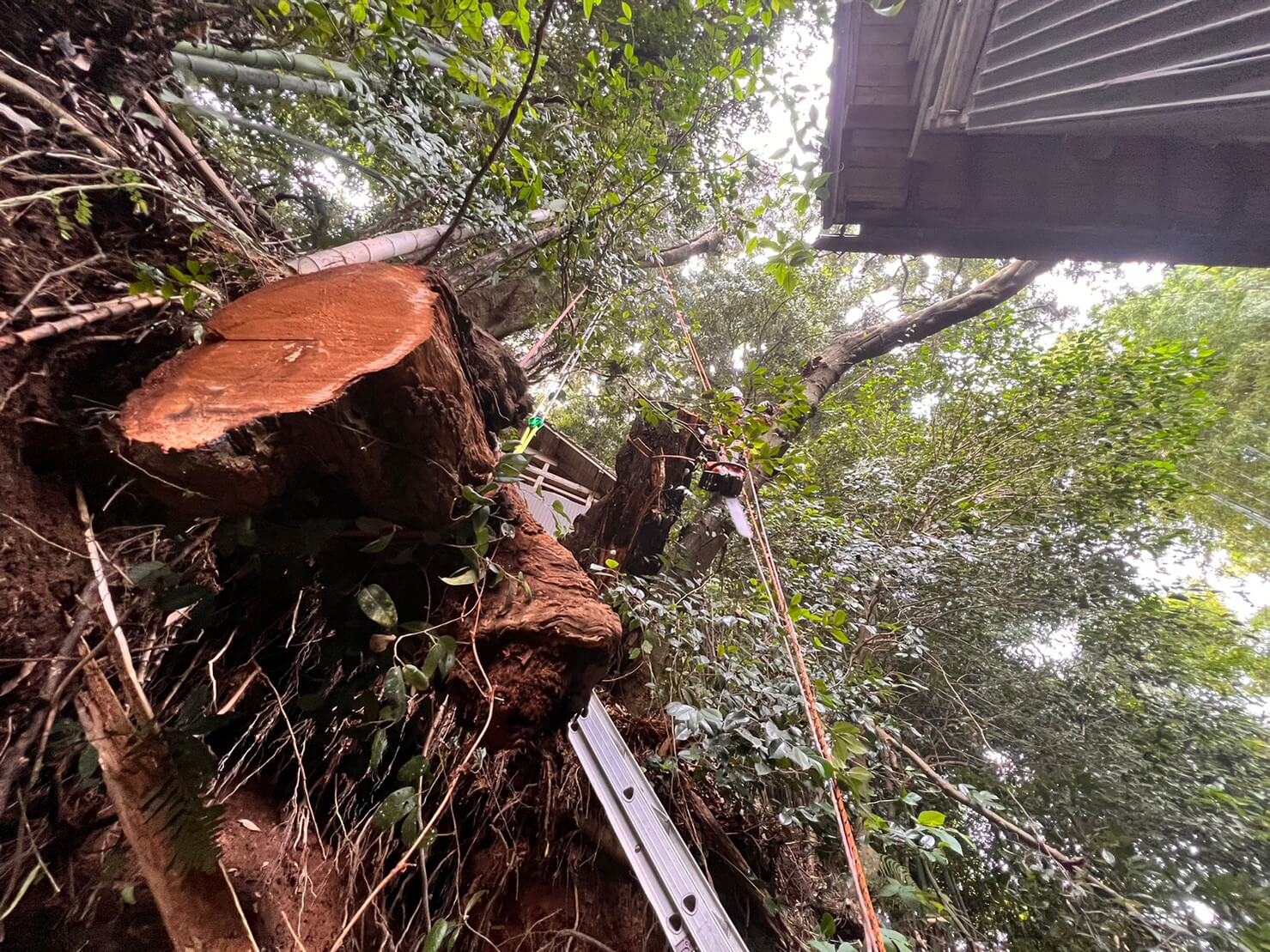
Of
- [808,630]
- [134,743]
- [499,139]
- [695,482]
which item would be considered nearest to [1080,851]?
[808,630]

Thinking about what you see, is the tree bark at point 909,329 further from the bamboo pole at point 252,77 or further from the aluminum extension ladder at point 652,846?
the bamboo pole at point 252,77

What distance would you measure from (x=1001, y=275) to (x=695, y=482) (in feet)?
15.2

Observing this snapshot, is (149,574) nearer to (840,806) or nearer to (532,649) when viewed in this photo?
(532,649)

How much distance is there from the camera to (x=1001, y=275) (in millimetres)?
5152

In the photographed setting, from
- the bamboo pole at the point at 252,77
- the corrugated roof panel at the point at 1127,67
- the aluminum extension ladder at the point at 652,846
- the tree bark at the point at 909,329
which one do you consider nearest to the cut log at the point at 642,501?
the aluminum extension ladder at the point at 652,846

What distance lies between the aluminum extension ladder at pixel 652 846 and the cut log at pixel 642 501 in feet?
3.96

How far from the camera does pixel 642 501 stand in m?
2.77

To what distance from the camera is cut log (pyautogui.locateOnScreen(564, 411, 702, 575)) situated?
2.77 m

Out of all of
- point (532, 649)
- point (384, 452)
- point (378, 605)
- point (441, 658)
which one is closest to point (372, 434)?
point (384, 452)

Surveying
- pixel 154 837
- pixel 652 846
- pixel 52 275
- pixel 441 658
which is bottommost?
pixel 652 846

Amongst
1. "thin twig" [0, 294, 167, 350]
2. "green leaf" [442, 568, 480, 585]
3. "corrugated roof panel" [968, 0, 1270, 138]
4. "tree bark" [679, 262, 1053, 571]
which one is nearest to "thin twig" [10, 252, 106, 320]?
"thin twig" [0, 294, 167, 350]

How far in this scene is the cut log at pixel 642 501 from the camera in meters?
2.77

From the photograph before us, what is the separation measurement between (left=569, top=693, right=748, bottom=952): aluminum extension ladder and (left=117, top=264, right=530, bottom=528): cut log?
836 millimetres

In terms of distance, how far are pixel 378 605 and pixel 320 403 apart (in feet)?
1.52
